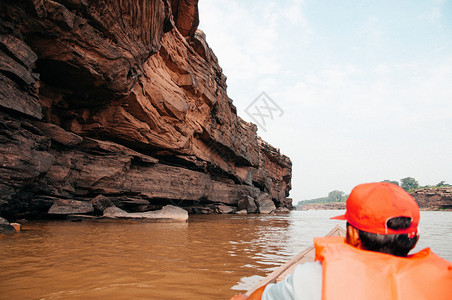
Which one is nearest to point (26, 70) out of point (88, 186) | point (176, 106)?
point (88, 186)

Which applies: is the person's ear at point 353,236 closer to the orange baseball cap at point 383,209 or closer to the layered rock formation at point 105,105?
the orange baseball cap at point 383,209

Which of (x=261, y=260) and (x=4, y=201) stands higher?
(x=4, y=201)

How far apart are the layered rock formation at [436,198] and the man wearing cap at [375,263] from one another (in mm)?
84133

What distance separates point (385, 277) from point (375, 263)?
57 millimetres

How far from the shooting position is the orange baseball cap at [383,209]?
113cm

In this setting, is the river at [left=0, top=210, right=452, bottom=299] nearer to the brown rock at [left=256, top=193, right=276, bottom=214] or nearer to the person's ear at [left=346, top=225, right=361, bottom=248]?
the person's ear at [left=346, top=225, right=361, bottom=248]

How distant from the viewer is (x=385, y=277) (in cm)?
99

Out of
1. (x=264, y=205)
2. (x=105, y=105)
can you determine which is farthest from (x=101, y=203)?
(x=264, y=205)

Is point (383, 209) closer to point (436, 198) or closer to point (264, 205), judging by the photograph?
point (264, 205)

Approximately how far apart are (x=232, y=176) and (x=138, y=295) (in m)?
23.9

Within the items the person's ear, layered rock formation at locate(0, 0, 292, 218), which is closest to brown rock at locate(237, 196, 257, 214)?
layered rock formation at locate(0, 0, 292, 218)

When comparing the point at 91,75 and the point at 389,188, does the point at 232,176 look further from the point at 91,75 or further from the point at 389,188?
the point at 389,188

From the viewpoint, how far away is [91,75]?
9711 millimetres

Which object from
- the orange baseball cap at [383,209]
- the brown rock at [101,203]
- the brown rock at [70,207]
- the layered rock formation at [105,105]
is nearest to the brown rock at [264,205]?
the layered rock formation at [105,105]
